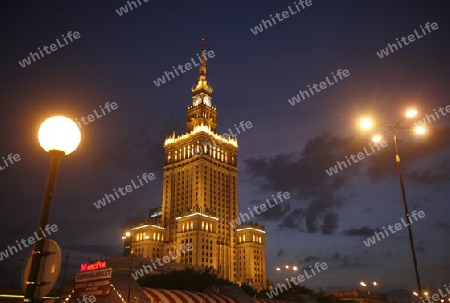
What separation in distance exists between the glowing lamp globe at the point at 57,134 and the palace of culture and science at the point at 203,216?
129 m

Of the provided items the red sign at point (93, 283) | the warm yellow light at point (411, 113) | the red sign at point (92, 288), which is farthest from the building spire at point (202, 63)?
the warm yellow light at point (411, 113)

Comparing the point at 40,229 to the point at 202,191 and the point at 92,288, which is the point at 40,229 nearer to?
the point at 92,288

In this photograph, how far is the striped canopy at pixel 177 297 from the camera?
38656mm

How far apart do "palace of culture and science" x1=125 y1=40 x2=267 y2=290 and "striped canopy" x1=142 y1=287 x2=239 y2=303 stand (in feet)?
291

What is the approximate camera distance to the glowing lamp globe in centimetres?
730

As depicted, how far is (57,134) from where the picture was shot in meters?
7.30

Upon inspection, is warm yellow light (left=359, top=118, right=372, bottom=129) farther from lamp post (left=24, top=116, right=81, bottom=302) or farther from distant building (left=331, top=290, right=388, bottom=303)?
distant building (left=331, top=290, right=388, bottom=303)

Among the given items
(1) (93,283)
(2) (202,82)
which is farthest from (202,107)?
(1) (93,283)

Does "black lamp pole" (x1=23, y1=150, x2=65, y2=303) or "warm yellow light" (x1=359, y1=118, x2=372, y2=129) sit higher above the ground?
"warm yellow light" (x1=359, y1=118, x2=372, y2=129)

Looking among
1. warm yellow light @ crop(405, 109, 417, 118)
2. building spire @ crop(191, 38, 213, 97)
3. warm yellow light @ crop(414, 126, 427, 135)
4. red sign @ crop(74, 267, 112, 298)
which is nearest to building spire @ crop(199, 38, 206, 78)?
building spire @ crop(191, 38, 213, 97)

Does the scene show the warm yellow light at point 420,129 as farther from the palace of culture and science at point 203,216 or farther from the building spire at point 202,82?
the building spire at point 202,82

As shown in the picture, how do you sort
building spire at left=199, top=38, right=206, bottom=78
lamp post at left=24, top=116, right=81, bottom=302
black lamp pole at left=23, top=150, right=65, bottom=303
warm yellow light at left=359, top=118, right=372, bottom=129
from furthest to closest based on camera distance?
building spire at left=199, top=38, right=206, bottom=78
warm yellow light at left=359, top=118, right=372, bottom=129
lamp post at left=24, top=116, right=81, bottom=302
black lamp pole at left=23, top=150, right=65, bottom=303

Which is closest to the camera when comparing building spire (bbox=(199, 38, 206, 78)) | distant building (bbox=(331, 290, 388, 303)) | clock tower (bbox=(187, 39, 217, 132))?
distant building (bbox=(331, 290, 388, 303))

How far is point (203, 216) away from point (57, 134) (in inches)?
5274
